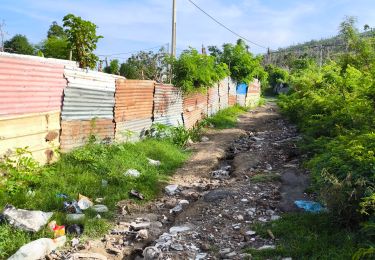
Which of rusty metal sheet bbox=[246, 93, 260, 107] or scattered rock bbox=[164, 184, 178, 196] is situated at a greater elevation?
rusty metal sheet bbox=[246, 93, 260, 107]

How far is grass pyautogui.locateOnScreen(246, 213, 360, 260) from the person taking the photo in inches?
137

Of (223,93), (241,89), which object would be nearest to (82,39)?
(223,93)

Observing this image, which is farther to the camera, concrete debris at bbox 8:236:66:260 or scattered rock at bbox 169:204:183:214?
scattered rock at bbox 169:204:183:214

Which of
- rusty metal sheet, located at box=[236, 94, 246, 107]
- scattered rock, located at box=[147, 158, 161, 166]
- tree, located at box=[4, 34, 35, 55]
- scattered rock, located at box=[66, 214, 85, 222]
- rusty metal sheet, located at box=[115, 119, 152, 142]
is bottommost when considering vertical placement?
scattered rock, located at box=[66, 214, 85, 222]

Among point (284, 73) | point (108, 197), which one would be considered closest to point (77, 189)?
point (108, 197)

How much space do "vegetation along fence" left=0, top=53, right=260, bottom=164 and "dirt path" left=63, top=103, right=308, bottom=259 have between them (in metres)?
1.63

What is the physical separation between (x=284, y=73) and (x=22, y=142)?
32642mm

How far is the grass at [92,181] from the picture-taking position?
4.38 m

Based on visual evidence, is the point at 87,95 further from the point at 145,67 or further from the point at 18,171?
the point at 145,67

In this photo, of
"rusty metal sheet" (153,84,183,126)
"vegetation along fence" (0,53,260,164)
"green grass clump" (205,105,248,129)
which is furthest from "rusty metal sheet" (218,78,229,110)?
"vegetation along fence" (0,53,260,164)

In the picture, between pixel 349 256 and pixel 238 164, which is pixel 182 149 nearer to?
pixel 238 164

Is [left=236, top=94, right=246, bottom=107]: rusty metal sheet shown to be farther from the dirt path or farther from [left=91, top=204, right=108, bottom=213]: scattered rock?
[left=91, top=204, right=108, bottom=213]: scattered rock

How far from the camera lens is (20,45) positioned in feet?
59.2

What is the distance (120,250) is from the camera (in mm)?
4039
